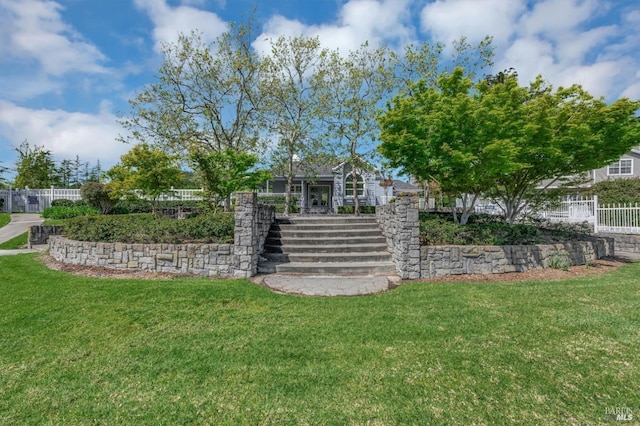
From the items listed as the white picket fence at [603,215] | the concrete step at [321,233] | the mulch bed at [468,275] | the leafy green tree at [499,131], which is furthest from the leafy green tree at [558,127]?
the white picket fence at [603,215]

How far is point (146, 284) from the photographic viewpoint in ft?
19.0

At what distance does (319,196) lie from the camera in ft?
79.5

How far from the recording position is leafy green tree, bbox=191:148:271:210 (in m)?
10.4

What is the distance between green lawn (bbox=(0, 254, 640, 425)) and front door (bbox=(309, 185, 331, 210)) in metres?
18.8

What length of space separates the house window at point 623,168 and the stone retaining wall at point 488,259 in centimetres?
2121

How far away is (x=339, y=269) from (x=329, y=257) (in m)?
0.61

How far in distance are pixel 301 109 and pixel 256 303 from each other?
1339 cm

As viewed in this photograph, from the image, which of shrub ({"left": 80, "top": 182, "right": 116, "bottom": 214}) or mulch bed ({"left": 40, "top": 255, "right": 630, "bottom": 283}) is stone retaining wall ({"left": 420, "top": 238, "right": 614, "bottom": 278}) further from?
shrub ({"left": 80, "top": 182, "right": 116, "bottom": 214})

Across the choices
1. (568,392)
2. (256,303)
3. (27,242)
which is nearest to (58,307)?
(256,303)

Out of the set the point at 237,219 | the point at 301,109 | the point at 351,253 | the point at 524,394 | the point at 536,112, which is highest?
the point at 301,109

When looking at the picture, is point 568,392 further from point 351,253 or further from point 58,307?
point 58,307

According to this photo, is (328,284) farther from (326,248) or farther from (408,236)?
(408,236)

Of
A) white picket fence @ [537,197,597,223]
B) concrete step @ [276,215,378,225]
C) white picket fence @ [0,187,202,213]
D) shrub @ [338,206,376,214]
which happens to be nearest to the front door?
shrub @ [338,206,376,214]

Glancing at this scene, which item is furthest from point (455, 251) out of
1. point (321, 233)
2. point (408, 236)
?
point (321, 233)
